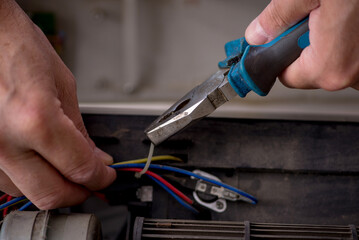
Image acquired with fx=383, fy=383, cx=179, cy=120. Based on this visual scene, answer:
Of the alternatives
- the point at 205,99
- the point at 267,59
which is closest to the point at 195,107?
the point at 205,99

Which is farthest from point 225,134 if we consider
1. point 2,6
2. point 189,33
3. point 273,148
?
point 2,6

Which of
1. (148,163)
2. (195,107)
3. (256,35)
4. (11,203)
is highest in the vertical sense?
(256,35)

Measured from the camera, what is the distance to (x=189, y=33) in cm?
122

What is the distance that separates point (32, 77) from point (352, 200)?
2.49 feet

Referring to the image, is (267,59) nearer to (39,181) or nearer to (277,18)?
(277,18)

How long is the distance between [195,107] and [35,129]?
30 cm

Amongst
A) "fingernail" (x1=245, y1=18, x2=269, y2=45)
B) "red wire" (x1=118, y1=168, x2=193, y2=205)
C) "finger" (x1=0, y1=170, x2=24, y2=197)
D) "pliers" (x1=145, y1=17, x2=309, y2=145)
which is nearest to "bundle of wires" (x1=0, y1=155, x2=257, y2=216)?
"red wire" (x1=118, y1=168, x2=193, y2=205)

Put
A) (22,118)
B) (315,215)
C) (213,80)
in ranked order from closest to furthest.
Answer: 1. (22,118)
2. (213,80)
3. (315,215)

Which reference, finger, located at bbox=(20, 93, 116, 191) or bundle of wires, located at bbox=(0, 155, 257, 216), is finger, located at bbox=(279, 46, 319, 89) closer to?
bundle of wires, located at bbox=(0, 155, 257, 216)

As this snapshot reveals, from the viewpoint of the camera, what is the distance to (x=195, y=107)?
753mm

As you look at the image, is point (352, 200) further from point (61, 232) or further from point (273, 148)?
point (61, 232)

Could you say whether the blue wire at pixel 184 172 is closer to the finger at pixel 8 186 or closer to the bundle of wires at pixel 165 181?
the bundle of wires at pixel 165 181

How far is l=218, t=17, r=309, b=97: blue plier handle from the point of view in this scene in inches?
27.4

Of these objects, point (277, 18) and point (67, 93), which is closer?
point (277, 18)
